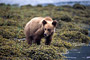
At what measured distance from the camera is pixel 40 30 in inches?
305

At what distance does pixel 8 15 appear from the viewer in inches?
721

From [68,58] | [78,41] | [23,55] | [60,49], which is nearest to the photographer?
[23,55]

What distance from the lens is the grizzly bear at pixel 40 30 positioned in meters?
7.54

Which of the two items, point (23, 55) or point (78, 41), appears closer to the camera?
point (23, 55)

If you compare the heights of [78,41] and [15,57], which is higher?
[15,57]

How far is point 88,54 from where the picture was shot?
838 centimetres

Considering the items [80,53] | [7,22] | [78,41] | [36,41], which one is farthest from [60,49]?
[7,22]

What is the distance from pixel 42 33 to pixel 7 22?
7296 mm

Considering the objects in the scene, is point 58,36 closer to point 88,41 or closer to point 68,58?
point 88,41

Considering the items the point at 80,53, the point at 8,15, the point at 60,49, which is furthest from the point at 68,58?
the point at 8,15

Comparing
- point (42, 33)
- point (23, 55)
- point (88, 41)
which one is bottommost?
point (88, 41)

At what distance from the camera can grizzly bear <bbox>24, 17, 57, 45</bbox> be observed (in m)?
7.54

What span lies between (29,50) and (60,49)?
2396 millimetres

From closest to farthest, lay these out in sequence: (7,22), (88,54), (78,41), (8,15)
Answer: (88,54) → (78,41) → (7,22) → (8,15)
